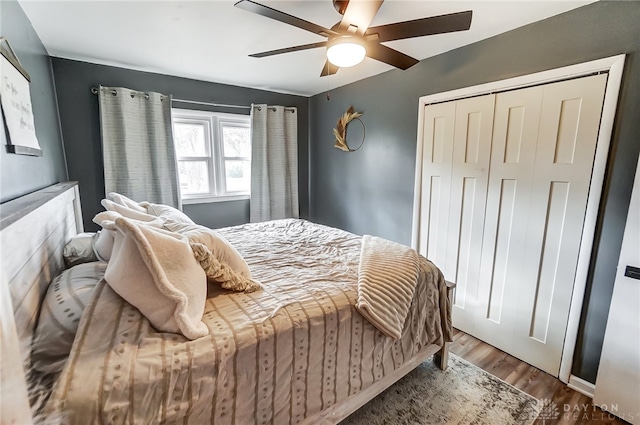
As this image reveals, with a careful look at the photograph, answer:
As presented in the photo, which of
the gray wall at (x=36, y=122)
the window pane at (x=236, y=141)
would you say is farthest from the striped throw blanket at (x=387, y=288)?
the window pane at (x=236, y=141)

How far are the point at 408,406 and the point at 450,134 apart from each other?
2.10 meters

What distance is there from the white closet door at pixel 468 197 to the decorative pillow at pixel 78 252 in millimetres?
2675

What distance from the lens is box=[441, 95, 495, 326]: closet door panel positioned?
7.30 feet

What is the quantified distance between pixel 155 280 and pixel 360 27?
5.08 ft

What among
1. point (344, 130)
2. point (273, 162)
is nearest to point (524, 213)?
point (344, 130)

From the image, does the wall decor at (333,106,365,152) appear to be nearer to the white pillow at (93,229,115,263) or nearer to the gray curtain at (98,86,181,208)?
the gray curtain at (98,86,181,208)

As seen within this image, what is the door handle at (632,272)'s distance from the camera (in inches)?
59.7

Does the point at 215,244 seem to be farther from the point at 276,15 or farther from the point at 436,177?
the point at 436,177

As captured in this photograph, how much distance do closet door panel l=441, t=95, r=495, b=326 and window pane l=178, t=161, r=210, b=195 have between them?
9.33 feet

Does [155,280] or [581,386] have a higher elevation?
[155,280]

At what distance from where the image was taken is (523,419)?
159 cm

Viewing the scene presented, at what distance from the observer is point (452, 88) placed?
7.95ft

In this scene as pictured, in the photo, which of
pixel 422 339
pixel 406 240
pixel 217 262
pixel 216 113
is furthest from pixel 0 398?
pixel 216 113

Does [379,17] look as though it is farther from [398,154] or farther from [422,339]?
[422,339]
